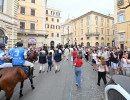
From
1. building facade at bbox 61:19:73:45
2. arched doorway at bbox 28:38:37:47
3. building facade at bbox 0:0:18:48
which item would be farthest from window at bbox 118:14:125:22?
building facade at bbox 61:19:73:45

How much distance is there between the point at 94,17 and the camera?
40406 mm

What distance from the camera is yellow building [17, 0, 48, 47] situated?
2689 centimetres

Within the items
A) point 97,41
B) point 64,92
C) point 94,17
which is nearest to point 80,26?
point 94,17

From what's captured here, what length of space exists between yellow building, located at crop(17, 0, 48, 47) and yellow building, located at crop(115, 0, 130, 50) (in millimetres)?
21138

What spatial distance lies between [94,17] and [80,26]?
8353 mm

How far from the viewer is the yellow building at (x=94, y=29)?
40344 millimetres

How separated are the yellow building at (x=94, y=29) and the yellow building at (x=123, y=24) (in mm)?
16295

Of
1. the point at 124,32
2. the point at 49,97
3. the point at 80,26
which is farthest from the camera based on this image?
the point at 80,26

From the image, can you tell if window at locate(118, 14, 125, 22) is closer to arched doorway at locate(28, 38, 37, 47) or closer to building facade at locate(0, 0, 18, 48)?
building facade at locate(0, 0, 18, 48)

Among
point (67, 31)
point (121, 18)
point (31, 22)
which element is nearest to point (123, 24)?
point (121, 18)

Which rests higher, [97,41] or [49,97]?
[97,41]

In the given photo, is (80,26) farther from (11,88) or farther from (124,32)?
(11,88)

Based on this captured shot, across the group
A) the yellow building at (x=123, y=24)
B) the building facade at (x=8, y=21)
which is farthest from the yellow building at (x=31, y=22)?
the yellow building at (x=123, y=24)

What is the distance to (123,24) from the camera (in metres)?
22.5
